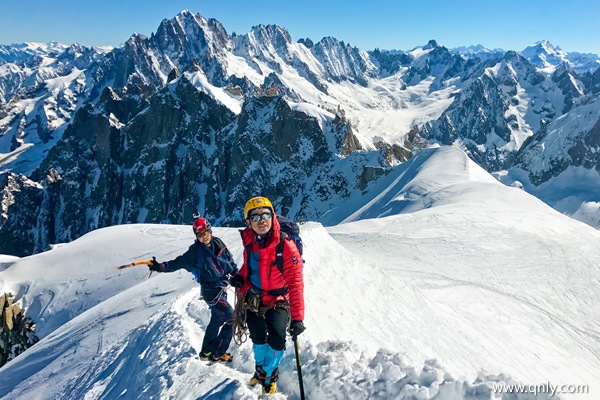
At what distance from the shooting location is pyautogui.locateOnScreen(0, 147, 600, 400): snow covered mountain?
7613 mm

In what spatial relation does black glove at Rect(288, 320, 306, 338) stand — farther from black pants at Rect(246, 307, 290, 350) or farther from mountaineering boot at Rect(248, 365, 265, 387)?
mountaineering boot at Rect(248, 365, 265, 387)

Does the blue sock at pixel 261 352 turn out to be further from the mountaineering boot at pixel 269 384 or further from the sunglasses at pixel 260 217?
the sunglasses at pixel 260 217

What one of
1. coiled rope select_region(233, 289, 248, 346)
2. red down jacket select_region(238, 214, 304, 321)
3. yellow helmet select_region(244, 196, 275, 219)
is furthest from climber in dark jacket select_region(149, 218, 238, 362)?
yellow helmet select_region(244, 196, 275, 219)

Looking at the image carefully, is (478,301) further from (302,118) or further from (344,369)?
(302,118)

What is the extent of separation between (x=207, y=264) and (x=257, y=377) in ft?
8.88

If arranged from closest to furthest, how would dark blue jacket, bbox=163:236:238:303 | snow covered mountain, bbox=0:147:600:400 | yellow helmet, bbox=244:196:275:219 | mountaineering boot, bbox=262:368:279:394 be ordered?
yellow helmet, bbox=244:196:275:219 < mountaineering boot, bbox=262:368:279:394 < snow covered mountain, bbox=0:147:600:400 < dark blue jacket, bbox=163:236:238:303

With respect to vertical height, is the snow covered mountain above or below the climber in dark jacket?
below

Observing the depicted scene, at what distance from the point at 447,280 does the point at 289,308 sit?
63.7ft

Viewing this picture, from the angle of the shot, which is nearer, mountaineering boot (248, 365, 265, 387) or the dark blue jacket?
mountaineering boot (248, 365, 265, 387)

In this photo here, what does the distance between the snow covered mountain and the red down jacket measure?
158 cm

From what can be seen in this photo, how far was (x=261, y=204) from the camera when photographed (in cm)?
689

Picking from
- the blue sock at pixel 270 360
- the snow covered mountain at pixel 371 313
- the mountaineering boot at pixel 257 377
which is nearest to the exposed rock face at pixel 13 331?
the snow covered mountain at pixel 371 313

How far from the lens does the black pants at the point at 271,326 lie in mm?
6957

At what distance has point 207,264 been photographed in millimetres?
8812
